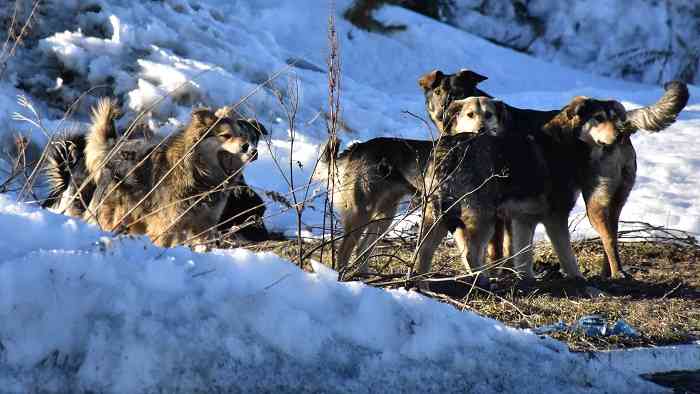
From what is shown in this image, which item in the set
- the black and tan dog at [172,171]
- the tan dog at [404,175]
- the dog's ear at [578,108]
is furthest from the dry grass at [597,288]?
the dog's ear at [578,108]

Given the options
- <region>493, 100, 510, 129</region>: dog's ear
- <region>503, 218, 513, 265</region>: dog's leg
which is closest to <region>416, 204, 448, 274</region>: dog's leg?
<region>503, 218, 513, 265</region>: dog's leg

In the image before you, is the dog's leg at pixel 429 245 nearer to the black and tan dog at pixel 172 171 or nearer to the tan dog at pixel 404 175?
the tan dog at pixel 404 175

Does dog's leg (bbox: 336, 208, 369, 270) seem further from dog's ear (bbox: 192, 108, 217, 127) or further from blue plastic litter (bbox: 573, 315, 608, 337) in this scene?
blue plastic litter (bbox: 573, 315, 608, 337)

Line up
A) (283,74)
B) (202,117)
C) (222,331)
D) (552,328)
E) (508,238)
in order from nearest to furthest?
(222,331), (552,328), (202,117), (508,238), (283,74)

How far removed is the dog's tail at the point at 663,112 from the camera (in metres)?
7.48

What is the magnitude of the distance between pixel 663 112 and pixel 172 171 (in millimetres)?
3773

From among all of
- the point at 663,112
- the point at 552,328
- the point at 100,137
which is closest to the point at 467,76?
the point at 663,112

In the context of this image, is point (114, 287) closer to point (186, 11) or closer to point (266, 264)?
point (266, 264)

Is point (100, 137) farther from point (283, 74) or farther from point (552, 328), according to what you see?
point (283, 74)

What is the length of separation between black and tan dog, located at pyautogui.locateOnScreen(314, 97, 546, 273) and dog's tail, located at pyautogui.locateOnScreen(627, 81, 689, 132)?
39.5 inches

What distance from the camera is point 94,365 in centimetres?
269

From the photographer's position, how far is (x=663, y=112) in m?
7.50

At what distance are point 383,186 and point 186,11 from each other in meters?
8.17

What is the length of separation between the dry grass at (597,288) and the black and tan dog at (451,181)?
24 cm
